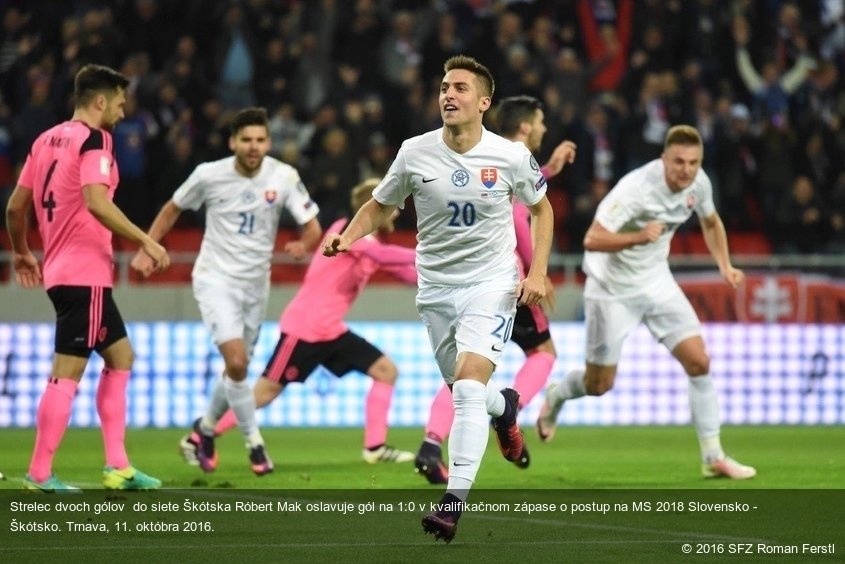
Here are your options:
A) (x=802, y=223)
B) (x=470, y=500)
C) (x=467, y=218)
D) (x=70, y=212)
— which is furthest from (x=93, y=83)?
(x=802, y=223)

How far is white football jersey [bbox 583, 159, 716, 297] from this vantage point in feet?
35.3

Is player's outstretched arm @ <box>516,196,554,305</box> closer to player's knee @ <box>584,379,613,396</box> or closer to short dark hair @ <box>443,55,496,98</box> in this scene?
short dark hair @ <box>443,55,496,98</box>

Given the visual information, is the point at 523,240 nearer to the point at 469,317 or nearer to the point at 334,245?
the point at 469,317

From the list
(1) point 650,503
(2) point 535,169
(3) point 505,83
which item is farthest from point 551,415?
(3) point 505,83

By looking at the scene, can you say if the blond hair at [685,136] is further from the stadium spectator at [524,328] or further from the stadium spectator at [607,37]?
the stadium spectator at [607,37]

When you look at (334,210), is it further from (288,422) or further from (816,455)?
(816,455)

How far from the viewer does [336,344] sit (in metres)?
12.1

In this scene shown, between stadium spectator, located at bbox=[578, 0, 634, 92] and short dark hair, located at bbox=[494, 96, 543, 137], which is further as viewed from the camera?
stadium spectator, located at bbox=[578, 0, 634, 92]

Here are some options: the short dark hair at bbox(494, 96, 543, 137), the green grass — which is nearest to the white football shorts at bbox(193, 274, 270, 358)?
the green grass

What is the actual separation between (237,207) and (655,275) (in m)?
2.92

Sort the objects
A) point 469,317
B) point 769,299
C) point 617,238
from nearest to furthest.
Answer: point 469,317 → point 617,238 → point 769,299

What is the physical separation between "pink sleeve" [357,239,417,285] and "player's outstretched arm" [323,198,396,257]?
3.26 metres

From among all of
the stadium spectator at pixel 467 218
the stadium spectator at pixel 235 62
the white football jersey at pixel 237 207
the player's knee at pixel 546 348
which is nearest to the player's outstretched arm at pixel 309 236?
the white football jersey at pixel 237 207

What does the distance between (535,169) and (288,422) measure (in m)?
8.43
